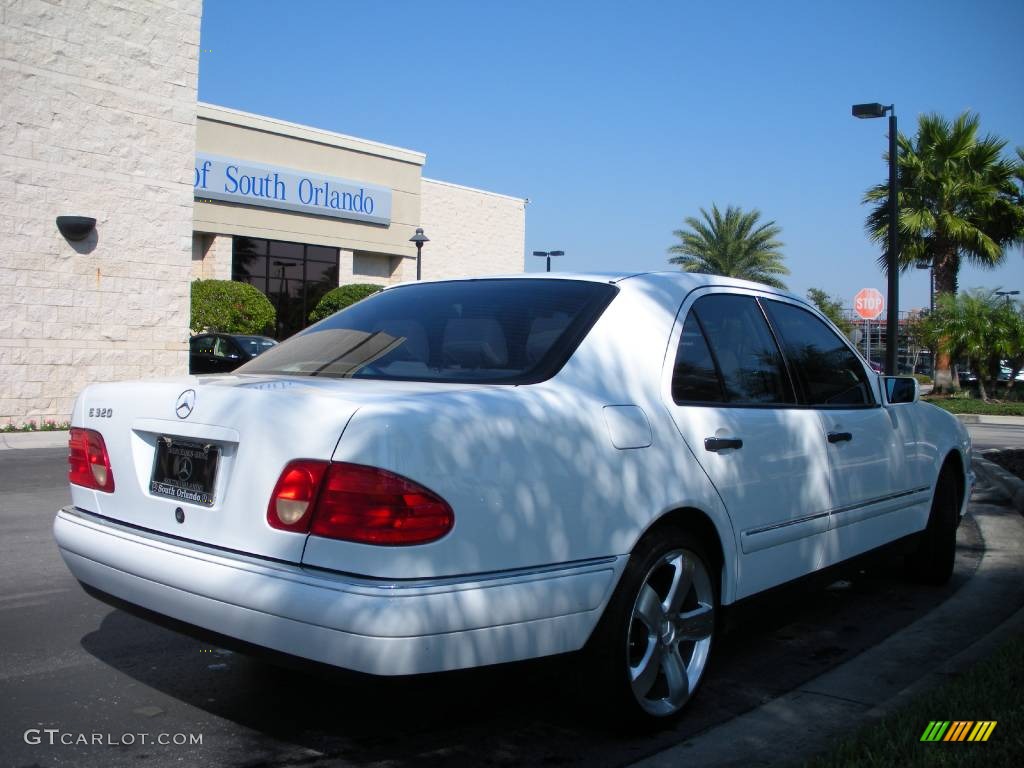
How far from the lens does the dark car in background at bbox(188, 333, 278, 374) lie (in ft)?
63.3

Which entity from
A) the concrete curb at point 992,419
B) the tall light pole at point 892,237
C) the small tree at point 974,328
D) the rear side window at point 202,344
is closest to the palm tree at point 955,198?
the small tree at point 974,328

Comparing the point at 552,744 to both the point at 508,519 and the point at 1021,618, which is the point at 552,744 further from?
the point at 1021,618

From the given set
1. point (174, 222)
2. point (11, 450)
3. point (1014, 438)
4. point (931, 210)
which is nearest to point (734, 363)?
point (11, 450)

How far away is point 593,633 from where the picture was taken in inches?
122

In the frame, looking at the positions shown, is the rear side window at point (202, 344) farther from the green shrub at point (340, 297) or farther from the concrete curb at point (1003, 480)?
the concrete curb at point (1003, 480)

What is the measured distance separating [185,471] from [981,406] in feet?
78.3

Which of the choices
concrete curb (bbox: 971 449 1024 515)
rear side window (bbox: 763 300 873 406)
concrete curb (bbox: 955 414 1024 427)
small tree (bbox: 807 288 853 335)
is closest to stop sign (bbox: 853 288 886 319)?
concrete curb (bbox: 955 414 1024 427)

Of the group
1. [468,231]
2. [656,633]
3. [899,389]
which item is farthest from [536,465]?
[468,231]

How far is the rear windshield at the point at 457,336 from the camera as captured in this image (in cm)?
344

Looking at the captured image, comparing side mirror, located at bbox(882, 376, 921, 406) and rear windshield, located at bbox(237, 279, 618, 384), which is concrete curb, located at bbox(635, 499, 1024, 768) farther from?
rear windshield, located at bbox(237, 279, 618, 384)

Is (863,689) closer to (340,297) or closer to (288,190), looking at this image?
(340,297)

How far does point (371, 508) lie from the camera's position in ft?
A: 8.74

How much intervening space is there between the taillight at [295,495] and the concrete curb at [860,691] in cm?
144

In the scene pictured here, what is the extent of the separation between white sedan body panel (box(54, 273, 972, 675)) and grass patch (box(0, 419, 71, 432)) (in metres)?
11.3
